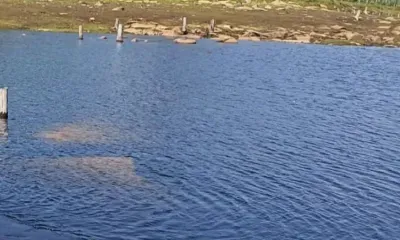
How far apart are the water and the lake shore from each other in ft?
107

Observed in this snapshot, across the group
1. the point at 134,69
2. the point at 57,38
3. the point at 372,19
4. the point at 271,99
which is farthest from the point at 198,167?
the point at 372,19

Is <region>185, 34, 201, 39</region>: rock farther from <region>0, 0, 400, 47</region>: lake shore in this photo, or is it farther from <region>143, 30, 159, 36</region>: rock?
<region>143, 30, 159, 36</region>: rock

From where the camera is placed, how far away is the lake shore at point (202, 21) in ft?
316

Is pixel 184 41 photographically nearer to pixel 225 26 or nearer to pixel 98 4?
pixel 225 26

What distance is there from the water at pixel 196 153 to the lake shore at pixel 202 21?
3254 cm

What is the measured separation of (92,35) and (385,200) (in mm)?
69942

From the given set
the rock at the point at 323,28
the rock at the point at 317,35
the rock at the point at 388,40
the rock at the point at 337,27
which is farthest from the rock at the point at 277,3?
the rock at the point at 388,40

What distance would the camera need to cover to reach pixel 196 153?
32.3m

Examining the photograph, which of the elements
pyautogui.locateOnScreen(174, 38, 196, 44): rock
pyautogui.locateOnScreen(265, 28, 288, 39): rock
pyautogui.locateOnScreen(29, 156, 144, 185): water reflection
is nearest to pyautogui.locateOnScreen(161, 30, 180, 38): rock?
pyautogui.locateOnScreen(174, 38, 196, 44): rock

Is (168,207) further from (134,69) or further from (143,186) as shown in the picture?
(134,69)

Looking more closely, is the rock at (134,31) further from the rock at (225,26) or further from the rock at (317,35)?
the rock at (317,35)

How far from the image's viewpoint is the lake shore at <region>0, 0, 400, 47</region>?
316 ft

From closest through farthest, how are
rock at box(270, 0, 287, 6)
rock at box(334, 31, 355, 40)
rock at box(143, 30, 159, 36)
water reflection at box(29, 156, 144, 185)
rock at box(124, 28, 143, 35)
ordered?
water reflection at box(29, 156, 144, 185), rock at box(143, 30, 159, 36), rock at box(124, 28, 143, 35), rock at box(334, 31, 355, 40), rock at box(270, 0, 287, 6)

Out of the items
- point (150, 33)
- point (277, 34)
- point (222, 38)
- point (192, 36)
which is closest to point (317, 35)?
point (277, 34)
